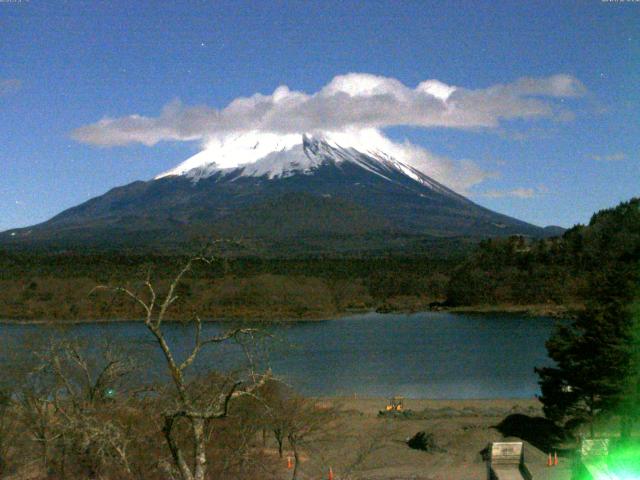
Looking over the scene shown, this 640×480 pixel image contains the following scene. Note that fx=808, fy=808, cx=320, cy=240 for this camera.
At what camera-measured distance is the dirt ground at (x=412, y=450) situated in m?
19.4

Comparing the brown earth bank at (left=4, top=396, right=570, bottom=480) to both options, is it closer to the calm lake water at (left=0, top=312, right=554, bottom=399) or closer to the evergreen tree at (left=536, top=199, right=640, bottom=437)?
the evergreen tree at (left=536, top=199, right=640, bottom=437)

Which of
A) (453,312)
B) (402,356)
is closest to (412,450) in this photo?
(402,356)

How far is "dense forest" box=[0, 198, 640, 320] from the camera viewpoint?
245 feet

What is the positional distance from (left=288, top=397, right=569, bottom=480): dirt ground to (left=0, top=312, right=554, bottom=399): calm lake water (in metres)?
2.89

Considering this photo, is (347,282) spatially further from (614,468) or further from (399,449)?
(614,468)

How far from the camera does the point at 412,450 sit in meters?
22.8

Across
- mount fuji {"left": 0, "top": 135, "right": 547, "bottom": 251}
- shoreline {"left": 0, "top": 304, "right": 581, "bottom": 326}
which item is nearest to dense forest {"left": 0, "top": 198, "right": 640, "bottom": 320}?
shoreline {"left": 0, "top": 304, "right": 581, "bottom": 326}

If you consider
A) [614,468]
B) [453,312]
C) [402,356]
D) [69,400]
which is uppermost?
[614,468]

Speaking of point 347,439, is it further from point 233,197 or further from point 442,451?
point 233,197

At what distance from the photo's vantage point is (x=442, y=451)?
21578mm

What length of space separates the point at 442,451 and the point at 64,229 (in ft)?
526

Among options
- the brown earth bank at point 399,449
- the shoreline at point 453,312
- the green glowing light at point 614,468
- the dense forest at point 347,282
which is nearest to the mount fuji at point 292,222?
the dense forest at point 347,282

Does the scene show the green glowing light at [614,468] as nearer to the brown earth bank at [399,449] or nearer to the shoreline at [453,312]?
the brown earth bank at [399,449]

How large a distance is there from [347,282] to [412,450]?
68.0m
